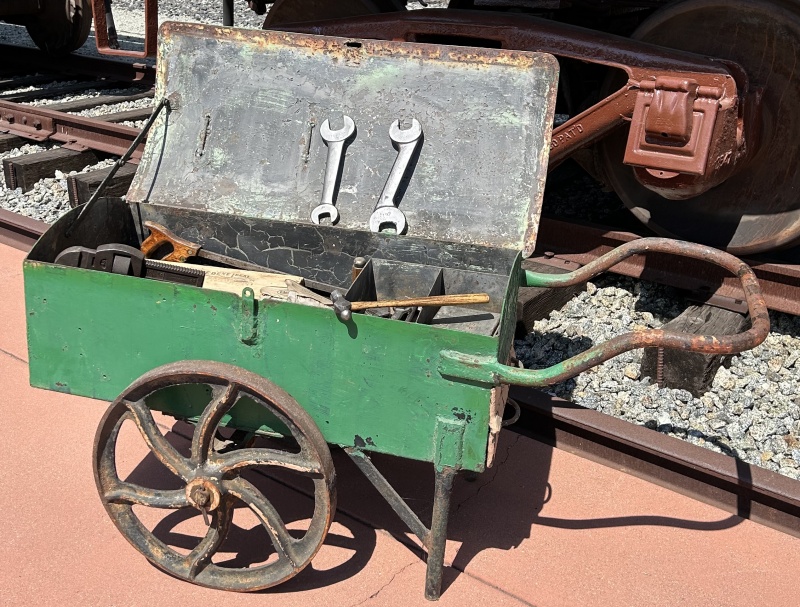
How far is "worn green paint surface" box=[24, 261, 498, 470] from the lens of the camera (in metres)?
2.70

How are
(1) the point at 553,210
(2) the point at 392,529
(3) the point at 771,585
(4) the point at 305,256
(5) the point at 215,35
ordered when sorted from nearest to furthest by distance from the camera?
(3) the point at 771,585
(2) the point at 392,529
(4) the point at 305,256
(5) the point at 215,35
(1) the point at 553,210

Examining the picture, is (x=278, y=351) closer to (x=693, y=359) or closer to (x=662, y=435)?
(x=662, y=435)

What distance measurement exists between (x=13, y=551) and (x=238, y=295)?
1.31m

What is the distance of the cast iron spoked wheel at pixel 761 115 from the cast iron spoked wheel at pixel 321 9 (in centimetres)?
185

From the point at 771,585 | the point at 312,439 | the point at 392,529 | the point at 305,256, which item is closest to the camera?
the point at 312,439

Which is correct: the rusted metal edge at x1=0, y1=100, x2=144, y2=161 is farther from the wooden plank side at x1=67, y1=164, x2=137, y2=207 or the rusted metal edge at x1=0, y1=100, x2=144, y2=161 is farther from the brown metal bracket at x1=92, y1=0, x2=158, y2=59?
the brown metal bracket at x1=92, y1=0, x2=158, y2=59

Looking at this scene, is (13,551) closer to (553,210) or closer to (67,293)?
(67,293)

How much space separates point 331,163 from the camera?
12.5ft

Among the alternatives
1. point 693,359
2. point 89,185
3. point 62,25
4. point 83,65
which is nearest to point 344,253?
point 693,359

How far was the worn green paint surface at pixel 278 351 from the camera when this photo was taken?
8.87ft

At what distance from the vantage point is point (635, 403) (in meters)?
3.99

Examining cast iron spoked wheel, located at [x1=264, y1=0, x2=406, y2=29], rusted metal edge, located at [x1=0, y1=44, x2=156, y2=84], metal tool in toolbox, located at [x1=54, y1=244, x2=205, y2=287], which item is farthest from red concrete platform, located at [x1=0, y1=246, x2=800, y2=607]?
rusted metal edge, located at [x1=0, y1=44, x2=156, y2=84]

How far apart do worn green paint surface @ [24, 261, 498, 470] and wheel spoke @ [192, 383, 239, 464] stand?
0.46 ft

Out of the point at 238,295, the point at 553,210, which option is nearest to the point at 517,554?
the point at 238,295
